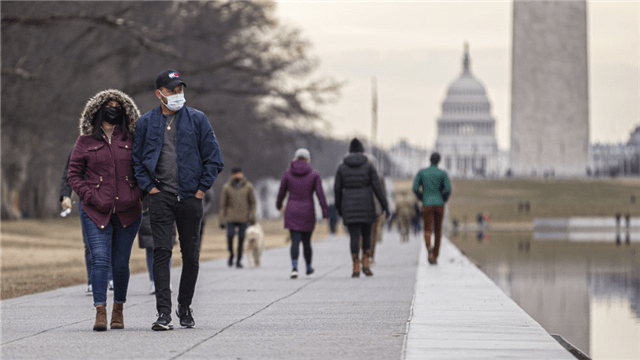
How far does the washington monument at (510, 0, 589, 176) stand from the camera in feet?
269

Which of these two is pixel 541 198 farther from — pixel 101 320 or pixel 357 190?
pixel 101 320

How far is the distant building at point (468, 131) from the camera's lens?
163 meters

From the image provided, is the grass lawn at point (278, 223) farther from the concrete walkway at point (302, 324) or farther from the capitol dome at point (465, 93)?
the capitol dome at point (465, 93)

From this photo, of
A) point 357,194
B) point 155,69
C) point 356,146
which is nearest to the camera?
point 357,194

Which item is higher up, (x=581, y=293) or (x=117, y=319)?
(x=117, y=319)

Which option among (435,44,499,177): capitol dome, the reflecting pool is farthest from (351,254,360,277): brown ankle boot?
(435,44,499,177): capitol dome

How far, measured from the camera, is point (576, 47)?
8281 cm

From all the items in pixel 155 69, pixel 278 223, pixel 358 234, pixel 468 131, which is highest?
pixel 468 131

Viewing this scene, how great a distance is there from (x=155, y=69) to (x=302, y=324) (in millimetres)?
29760

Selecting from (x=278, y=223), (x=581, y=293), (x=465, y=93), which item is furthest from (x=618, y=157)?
(x=581, y=293)

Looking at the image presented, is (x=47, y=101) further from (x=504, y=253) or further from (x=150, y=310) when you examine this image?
(x=150, y=310)

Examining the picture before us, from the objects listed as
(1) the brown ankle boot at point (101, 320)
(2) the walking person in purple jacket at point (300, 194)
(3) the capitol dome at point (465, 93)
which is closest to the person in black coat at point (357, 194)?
(2) the walking person in purple jacket at point (300, 194)

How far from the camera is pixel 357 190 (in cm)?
1391

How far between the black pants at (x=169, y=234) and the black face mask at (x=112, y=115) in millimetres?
604
